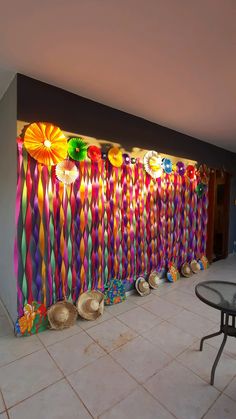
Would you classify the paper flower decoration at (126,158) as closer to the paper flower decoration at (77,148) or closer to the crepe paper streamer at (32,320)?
the paper flower decoration at (77,148)

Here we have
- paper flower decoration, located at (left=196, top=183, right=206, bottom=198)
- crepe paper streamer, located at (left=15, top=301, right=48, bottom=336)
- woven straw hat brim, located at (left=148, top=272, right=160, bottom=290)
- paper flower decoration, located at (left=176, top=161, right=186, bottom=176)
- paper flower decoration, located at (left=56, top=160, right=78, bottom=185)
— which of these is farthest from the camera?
paper flower decoration, located at (left=196, top=183, right=206, bottom=198)

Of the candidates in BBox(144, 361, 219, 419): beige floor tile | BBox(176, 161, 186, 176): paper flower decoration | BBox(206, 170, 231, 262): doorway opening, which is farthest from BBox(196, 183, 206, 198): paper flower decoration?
BBox(144, 361, 219, 419): beige floor tile

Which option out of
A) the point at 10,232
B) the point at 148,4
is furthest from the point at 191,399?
the point at 148,4

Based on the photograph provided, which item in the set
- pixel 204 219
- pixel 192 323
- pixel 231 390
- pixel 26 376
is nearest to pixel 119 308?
pixel 192 323

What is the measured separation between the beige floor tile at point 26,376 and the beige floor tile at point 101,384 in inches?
6.7

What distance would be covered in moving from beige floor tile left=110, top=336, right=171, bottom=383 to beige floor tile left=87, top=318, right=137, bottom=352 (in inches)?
2.5

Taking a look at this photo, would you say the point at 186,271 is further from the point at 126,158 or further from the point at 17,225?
the point at 17,225

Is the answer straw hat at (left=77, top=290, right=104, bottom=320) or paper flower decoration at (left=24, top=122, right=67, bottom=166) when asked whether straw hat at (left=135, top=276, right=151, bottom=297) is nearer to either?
straw hat at (left=77, top=290, right=104, bottom=320)

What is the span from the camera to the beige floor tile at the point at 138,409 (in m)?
1.24

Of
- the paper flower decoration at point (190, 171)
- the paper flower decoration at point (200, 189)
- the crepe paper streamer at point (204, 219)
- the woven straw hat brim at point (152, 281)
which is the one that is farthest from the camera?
the crepe paper streamer at point (204, 219)

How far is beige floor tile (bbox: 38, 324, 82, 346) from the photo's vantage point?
73.3 inches

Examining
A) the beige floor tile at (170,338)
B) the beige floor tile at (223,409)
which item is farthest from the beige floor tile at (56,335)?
the beige floor tile at (223,409)

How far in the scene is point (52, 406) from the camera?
1284 mm

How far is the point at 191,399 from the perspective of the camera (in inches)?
53.1
